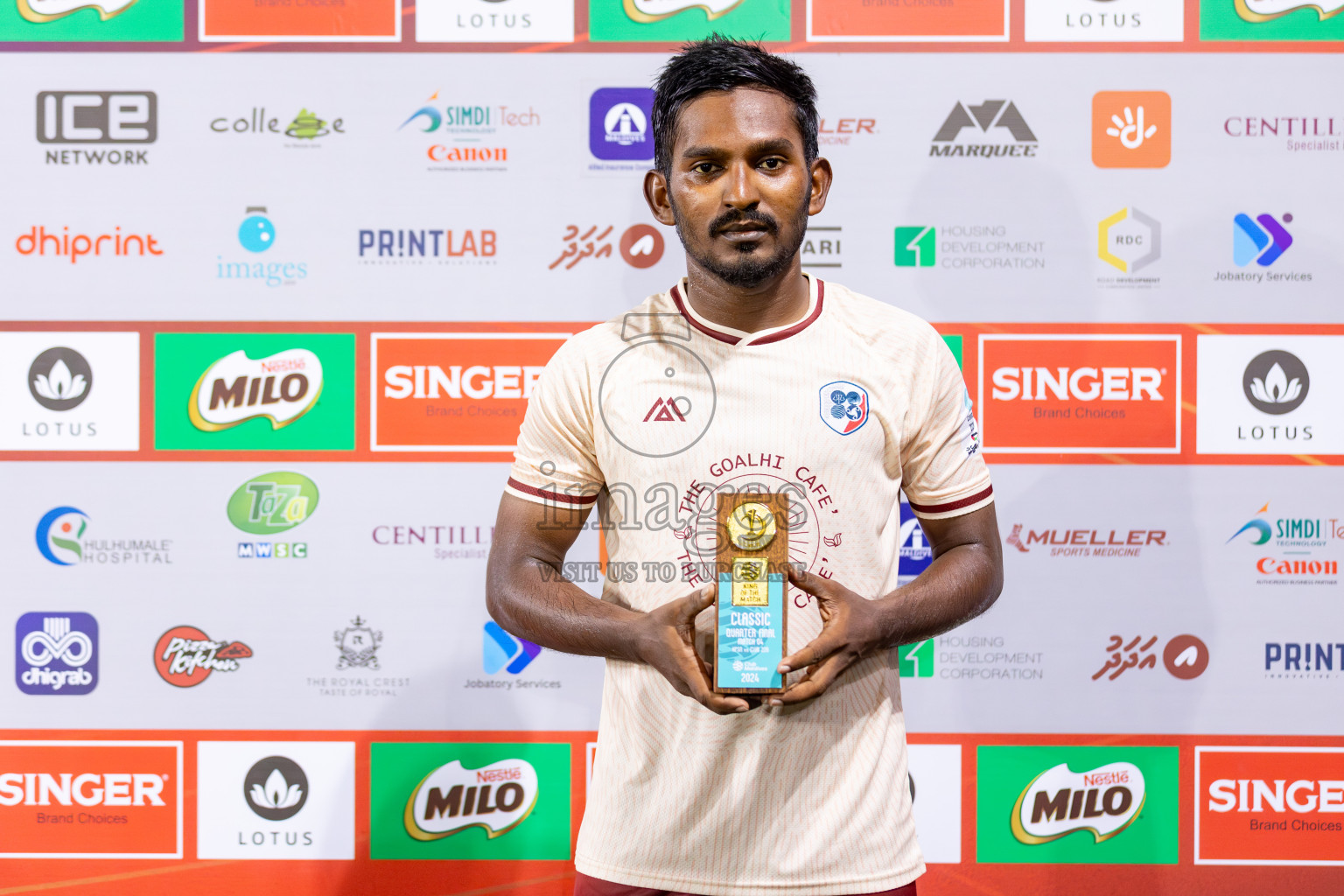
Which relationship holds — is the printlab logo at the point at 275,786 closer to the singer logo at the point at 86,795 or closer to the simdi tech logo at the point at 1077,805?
the singer logo at the point at 86,795

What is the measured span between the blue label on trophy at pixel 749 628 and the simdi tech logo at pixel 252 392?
49.0 inches

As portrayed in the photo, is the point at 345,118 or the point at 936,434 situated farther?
the point at 345,118

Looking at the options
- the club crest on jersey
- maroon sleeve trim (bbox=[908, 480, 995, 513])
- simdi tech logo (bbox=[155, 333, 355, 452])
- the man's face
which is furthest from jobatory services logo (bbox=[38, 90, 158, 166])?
maroon sleeve trim (bbox=[908, 480, 995, 513])

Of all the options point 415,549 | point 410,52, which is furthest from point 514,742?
point 410,52

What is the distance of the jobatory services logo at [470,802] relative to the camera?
6.14 ft

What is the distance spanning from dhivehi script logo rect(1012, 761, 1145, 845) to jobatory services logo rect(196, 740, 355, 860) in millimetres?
1377

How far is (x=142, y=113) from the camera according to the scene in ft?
6.08

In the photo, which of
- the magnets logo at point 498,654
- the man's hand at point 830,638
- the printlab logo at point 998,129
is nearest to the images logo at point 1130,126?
the printlab logo at point 998,129

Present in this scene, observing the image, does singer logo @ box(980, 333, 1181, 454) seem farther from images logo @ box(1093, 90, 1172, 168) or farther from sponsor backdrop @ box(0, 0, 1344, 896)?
images logo @ box(1093, 90, 1172, 168)

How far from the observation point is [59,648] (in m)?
1.87

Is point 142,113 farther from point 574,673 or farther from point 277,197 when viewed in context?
point 574,673

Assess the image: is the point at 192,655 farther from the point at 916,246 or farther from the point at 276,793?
the point at 916,246

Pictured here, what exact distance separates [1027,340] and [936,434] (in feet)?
3.21

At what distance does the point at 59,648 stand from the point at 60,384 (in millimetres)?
535
